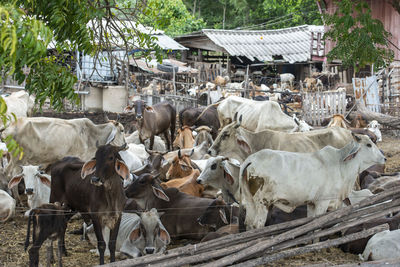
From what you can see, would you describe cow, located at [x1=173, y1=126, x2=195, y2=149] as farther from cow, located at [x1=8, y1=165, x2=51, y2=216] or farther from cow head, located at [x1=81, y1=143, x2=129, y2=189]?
cow head, located at [x1=81, y1=143, x2=129, y2=189]

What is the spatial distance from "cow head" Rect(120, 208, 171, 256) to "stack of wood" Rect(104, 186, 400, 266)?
0.78 m

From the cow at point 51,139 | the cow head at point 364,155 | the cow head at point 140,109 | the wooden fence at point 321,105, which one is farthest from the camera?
the wooden fence at point 321,105

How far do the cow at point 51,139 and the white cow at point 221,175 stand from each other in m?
2.48

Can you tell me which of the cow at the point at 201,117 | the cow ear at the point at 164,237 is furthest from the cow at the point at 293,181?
the cow at the point at 201,117

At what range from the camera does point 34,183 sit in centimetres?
830

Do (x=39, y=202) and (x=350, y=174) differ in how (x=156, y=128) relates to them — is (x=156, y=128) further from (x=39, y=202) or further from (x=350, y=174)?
(x=350, y=174)

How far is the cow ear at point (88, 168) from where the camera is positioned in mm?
→ 6809

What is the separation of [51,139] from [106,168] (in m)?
3.85

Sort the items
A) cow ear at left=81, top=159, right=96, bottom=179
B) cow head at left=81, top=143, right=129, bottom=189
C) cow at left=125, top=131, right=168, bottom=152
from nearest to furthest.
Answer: cow head at left=81, top=143, right=129, bottom=189
cow ear at left=81, top=159, right=96, bottom=179
cow at left=125, top=131, right=168, bottom=152

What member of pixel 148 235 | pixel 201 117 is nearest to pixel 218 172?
pixel 148 235

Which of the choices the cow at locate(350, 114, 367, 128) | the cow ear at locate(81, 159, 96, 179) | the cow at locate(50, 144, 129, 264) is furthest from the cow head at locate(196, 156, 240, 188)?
the cow at locate(350, 114, 367, 128)

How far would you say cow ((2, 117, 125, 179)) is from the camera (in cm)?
1009

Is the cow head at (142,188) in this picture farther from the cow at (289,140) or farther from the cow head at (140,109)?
→ the cow head at (140,109)

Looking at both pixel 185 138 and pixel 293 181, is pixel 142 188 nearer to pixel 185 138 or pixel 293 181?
pixel 293 181
